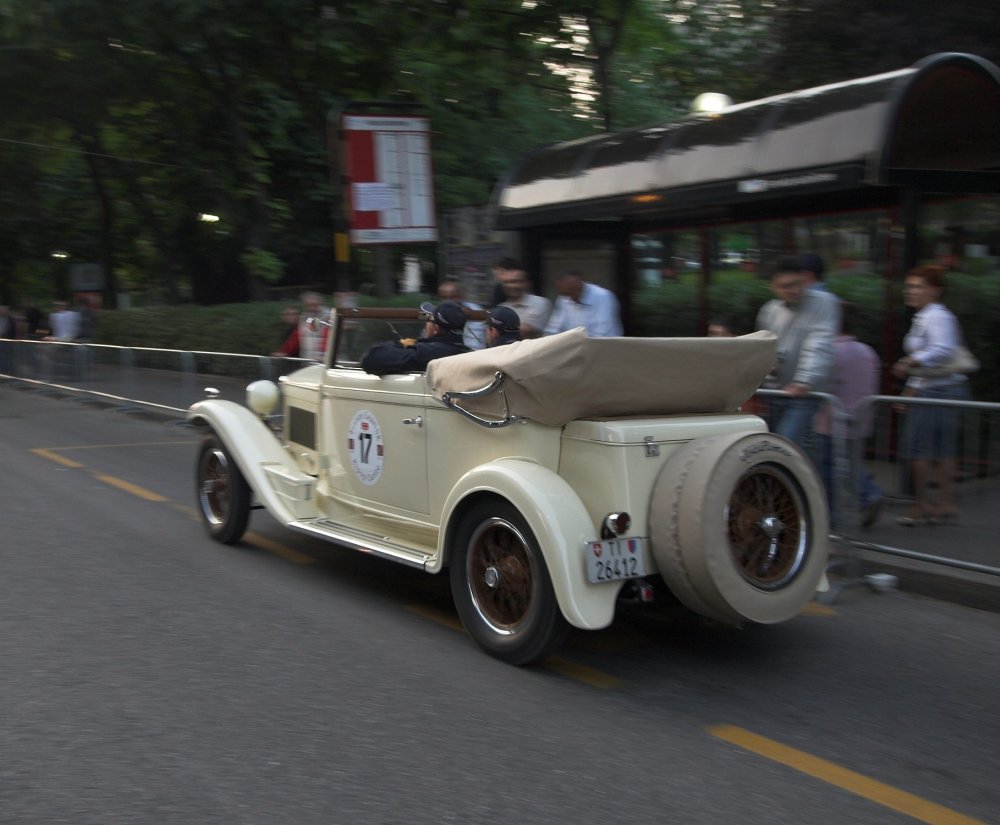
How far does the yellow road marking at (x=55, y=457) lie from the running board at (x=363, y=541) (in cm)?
539

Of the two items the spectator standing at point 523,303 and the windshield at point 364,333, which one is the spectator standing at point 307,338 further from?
the windshield at point 364,333

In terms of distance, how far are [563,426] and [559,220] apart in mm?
7560

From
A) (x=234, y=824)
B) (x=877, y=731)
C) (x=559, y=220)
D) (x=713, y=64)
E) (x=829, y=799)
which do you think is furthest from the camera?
(x=713, y=64)

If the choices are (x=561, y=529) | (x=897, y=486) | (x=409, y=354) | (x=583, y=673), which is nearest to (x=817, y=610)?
(x=897, y=486)

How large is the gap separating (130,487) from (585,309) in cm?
417

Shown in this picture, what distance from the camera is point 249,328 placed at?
64.7ft

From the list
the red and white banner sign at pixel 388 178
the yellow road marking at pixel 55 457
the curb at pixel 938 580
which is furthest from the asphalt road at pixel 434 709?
the red and white banner sign at pixel 388 178

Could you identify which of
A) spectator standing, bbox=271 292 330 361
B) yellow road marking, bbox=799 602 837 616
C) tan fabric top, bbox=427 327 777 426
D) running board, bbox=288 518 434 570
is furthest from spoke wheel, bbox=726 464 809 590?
spectator standing, bbox=271 292 330 361

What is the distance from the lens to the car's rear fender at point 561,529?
4.41 m

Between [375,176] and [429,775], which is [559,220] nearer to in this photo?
[375,176]

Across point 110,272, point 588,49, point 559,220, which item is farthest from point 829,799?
point 110,272

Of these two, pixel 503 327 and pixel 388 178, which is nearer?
pixel 503 327

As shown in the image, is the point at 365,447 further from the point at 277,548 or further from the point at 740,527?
the point at 740,527

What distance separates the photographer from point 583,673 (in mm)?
4680
